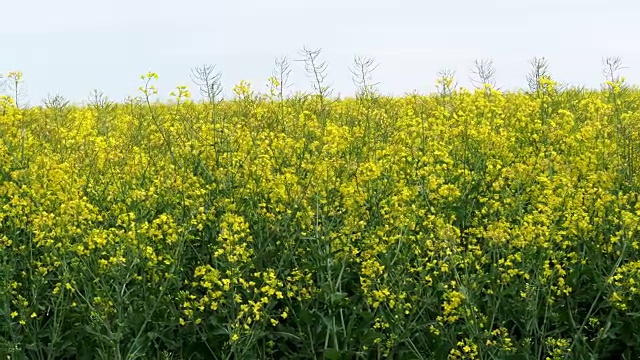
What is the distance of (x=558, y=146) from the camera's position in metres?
6.09

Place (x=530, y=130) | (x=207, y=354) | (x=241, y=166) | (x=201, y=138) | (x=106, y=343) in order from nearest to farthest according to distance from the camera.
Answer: (x=106, y=343)
(x=207, y=354)
(x=241, y=166)
(x=201, y=138)
(x=530, y=130)

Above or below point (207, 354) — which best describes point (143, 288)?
above

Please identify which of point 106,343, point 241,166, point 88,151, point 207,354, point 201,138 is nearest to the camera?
point 106,343

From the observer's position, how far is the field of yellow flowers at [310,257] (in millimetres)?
4211

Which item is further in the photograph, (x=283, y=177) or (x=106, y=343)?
(x=283, y=177)

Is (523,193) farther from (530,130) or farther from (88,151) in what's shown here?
(88,151)

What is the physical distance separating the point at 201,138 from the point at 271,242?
113 centimetres

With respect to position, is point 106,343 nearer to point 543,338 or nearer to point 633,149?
point 543,338

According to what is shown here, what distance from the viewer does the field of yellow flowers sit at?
4.21 metres

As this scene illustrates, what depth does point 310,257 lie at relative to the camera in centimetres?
459

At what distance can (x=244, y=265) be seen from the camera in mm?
4414

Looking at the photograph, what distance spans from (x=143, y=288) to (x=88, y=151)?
1.81 m

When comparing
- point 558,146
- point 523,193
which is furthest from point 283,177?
point 558,146

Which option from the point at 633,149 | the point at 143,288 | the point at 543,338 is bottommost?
the point at 543,338
